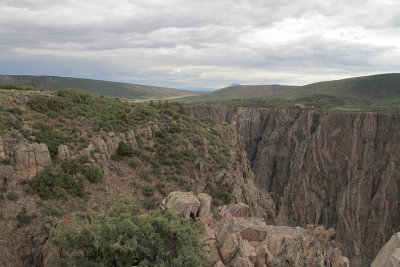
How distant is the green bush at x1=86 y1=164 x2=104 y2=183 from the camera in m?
16.8

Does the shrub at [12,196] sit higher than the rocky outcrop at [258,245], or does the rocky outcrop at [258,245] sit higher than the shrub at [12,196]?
the shrub at [12,196]

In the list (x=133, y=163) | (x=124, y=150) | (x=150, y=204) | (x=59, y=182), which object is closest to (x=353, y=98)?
(x=133, y=163)

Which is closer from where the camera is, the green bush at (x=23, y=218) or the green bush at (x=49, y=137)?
the green bush at (x=23, y=218)

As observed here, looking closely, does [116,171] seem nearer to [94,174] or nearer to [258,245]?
[94,174]

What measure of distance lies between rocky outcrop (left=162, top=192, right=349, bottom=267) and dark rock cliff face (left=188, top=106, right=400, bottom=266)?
1521 inches

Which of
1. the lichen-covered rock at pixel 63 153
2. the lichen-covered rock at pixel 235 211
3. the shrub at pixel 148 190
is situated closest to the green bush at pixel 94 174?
the lichen-covered rock at pixel 63 153

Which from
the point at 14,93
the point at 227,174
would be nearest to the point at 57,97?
the point at 14,93

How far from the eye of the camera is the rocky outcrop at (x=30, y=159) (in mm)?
14797

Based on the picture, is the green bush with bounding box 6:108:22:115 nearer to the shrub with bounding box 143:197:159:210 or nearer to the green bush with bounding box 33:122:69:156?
the green bush with bounding box 33:122:69:156

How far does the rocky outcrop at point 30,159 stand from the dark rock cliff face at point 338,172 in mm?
41607

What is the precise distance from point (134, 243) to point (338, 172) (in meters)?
50.8

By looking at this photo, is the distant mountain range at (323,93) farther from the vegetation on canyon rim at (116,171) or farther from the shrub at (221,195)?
the vegetation on canyon rim at (116,171)

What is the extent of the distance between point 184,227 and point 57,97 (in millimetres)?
20767

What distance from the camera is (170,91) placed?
190 meters
